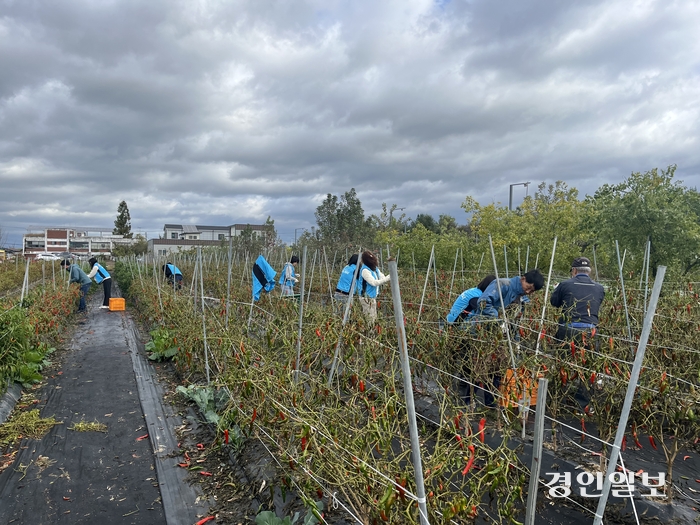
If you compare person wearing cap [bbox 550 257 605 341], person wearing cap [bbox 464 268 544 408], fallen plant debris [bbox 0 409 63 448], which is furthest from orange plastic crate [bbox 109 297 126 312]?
person wearing cap [bbox 550 257 605 341]

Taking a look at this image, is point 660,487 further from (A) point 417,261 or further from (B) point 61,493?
(A) point 417,261

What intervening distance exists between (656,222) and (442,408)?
20.6ft

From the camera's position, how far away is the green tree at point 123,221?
219ft

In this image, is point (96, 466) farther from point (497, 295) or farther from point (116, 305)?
point (116, 305)

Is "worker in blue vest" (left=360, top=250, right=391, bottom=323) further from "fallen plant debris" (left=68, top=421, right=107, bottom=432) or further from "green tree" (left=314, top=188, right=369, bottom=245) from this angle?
"green tree" (left=314, top=188, right=369, bottom=245)

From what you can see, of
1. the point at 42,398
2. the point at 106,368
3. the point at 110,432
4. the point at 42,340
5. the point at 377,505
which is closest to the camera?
the point at 377,505

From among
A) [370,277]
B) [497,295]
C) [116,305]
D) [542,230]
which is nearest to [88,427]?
[370,277]

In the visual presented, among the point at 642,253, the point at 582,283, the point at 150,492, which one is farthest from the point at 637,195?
the point at 150,492

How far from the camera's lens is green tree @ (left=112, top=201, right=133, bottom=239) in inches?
2624

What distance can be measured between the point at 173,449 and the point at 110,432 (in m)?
0.73

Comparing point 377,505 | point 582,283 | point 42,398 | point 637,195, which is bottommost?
point 42,398

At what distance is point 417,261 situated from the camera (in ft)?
47.7

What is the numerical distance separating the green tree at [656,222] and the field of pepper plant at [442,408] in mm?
1932

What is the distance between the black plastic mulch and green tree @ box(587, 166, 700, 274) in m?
6.81
